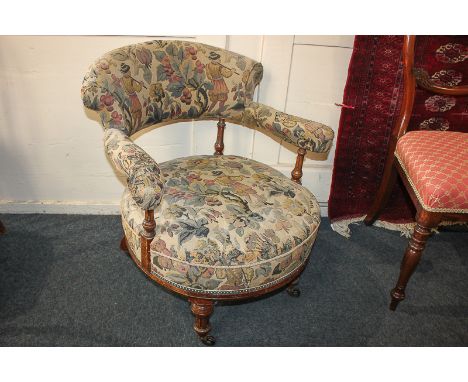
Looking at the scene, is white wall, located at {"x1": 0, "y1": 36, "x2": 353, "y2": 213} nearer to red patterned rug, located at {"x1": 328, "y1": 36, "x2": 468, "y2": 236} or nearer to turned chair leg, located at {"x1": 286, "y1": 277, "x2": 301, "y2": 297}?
red patterned rug, located at {"x1": 328, "y1": 36, "x2": 468, "y2": 236}

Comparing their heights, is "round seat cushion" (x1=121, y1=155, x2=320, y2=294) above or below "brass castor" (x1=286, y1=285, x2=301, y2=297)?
above

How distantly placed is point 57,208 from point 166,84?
3.74 ft

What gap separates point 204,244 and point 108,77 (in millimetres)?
695

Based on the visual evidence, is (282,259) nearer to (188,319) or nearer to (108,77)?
(188,319)

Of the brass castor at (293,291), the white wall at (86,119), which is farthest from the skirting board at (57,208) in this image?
the brass castor at (293,291)

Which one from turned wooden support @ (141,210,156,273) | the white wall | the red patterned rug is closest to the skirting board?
the white wall

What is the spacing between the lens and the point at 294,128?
1.69 m

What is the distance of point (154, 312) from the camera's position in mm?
1820

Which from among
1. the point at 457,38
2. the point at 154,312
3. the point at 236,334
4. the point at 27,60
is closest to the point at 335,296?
the point at 236,334

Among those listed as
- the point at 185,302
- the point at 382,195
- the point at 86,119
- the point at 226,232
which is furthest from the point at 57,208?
the point at 382,195

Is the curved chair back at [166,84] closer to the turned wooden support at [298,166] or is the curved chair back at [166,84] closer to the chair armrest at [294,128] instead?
the chair armrest at [294,128]

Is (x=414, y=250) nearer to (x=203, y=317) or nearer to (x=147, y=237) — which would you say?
(x=203, y=317)

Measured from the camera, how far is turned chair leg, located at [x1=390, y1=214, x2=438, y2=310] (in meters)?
1.66

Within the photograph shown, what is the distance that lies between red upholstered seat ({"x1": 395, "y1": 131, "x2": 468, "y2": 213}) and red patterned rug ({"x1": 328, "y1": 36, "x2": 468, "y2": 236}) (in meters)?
0.27
